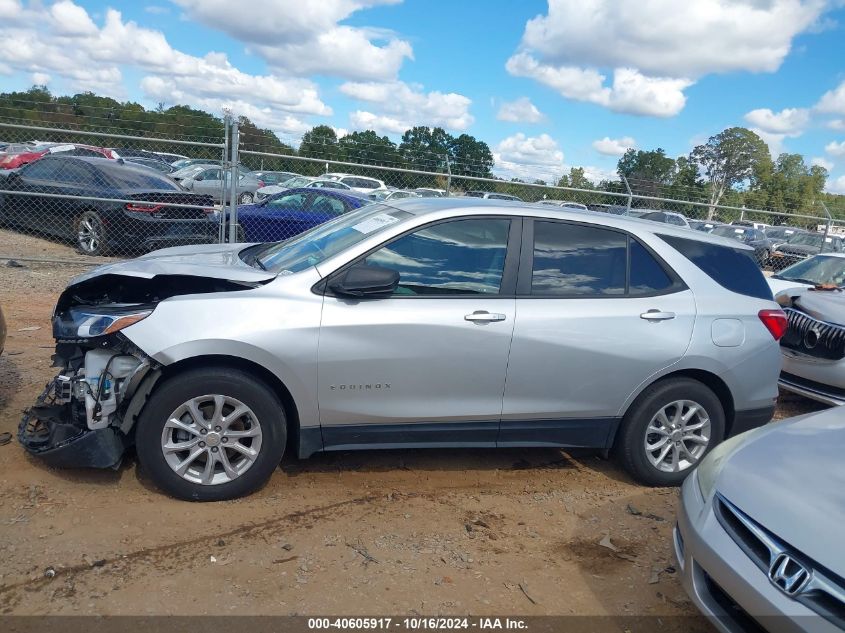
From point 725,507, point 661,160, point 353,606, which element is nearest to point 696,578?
point 725,507

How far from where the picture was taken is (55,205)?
1126cm

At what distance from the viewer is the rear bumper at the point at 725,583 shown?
227 cm

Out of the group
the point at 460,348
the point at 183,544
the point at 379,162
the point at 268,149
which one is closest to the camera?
the point at 183,544

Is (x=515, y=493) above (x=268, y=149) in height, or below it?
below

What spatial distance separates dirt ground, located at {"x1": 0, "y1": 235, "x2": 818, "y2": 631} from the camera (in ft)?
10.0

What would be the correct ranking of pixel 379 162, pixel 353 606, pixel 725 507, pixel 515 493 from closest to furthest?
pixel 725 507, pixel 353 606, pixel 515 493, pixel 379 162

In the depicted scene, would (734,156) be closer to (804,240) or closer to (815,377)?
(804,240)

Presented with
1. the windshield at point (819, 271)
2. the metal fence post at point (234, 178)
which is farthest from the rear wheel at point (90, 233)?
the windshield at point (819, 271)

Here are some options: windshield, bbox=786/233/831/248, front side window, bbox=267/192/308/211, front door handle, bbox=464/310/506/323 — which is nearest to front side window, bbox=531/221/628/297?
front door handle, bbox=464/310/506/323

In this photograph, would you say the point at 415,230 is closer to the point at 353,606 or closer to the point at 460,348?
the point at 460,348

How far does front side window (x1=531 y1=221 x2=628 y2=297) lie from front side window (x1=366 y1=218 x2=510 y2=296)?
25cm

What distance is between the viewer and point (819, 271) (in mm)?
8055

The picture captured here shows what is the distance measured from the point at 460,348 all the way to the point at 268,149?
12.5m

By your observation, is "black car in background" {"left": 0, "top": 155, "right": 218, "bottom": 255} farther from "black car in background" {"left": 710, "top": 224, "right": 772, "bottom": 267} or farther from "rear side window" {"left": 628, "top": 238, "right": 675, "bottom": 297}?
"black car in background" {"left": 710, "top": 224, "right": 772, "bottom": 267}
